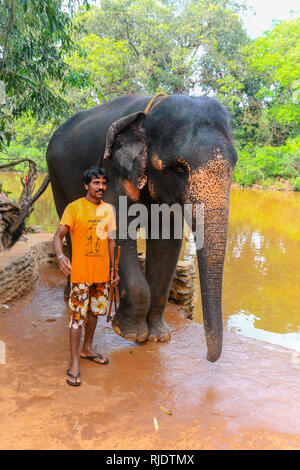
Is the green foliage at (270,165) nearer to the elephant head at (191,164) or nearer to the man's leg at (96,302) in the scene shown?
the elephant head at (191,164)

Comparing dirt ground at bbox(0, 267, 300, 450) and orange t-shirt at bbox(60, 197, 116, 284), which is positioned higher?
orange t-shirt at bbox(60, 197, 116, 284)

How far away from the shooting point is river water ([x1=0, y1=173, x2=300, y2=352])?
6270 millimetres

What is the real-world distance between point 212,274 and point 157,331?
1349 millimetres

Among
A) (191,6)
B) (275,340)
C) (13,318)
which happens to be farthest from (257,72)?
(13,318)

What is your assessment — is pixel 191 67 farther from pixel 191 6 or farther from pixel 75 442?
pixel 75 442

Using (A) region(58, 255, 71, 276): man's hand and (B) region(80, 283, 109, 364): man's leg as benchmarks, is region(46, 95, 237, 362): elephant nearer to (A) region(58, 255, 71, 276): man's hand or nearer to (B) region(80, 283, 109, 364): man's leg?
(B) region(80, 283, 109, 364): man's leg

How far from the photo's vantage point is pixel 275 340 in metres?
5.66

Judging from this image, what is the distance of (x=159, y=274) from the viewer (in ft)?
12.8

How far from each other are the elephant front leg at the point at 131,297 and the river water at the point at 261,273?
1944mm

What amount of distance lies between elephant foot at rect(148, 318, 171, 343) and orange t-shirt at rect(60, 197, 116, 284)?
1126 millimetres

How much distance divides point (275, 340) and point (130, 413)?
369cm

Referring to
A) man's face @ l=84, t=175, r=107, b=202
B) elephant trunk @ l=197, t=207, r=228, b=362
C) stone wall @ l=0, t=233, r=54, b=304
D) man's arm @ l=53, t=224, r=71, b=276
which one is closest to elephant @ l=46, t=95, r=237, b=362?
elephant trunk @ l=197, t=207, r=228, b=362

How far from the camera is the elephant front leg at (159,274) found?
12.5 feet

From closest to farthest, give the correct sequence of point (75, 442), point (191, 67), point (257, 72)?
1. point (75, 442)
2. point (191, 67)
3. point (257, 72)
